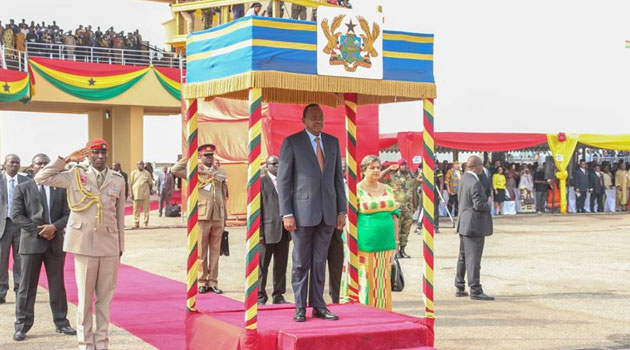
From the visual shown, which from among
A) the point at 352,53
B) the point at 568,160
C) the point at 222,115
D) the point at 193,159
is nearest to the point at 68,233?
the point at 193,159

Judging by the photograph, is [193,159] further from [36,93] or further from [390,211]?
[36,93]

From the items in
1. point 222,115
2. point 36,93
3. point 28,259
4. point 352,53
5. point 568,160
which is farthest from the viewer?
point 36,93

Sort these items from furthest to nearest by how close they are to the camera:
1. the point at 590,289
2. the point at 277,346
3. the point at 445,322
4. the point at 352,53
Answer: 1. the point at 590,289
2. the point at 445,322
3. the point at 352,53
4. the point at 277,346

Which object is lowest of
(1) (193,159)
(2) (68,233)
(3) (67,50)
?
(2) (68,233)

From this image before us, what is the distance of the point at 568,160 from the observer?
87.6 feet

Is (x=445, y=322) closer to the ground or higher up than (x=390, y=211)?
closer to the ground

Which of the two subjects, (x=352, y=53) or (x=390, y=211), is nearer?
(x=352, y=53)

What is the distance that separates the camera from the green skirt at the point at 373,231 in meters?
8.18

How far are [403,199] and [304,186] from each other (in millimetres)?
7645

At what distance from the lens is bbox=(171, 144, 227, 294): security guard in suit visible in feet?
35.9

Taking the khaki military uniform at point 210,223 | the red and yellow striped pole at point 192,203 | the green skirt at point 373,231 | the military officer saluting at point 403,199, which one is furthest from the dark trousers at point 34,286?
the military officer saluting at point 403,199

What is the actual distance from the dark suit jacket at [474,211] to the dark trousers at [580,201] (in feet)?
62.9

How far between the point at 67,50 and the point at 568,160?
797 inches

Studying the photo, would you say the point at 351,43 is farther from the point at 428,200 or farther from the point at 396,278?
the point at 396,278
